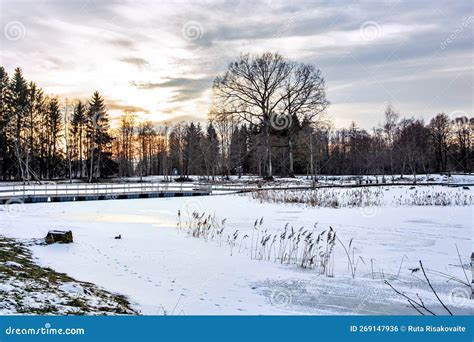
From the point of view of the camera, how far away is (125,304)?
4.57m

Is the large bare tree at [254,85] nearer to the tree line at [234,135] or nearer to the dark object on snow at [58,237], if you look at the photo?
the tree line at [234,135]

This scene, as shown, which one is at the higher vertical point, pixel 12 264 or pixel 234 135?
pixel 234 135

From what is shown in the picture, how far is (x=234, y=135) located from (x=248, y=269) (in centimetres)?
6082

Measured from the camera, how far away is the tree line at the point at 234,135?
4094cm

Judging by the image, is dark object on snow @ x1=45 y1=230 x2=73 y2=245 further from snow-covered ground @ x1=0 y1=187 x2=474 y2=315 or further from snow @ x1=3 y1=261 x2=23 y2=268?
snow @ x1=3 y1=261 x2=23 y2=268

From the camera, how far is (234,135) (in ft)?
220

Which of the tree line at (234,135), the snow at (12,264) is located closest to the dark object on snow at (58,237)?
the snow at (12,264)

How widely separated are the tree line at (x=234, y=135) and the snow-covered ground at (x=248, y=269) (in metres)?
28.4

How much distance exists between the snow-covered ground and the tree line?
28441mm

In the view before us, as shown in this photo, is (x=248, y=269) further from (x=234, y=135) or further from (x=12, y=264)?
(x=234, y=135)

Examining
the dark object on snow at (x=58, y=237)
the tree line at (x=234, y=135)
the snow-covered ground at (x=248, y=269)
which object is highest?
the tree line at (x=234, y=135)

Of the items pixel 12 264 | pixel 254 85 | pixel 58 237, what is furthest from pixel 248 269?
pixel 254 85
